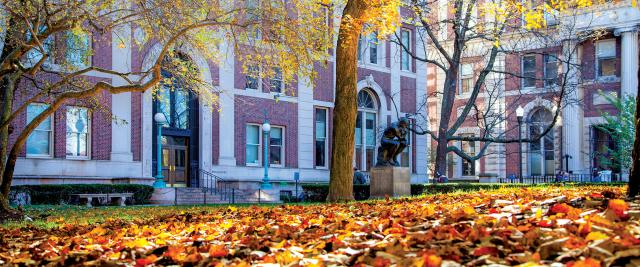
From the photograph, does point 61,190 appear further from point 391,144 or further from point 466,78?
point 466,78

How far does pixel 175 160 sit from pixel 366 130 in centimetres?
1140

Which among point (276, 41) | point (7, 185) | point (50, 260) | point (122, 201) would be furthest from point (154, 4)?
point (122, 201)

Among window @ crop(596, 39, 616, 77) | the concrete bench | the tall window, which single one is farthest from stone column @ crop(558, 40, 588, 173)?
Result: the concrete bench

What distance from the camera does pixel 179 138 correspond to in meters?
31.1

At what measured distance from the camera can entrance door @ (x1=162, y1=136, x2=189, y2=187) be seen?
1206 inches

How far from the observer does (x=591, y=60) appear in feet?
146

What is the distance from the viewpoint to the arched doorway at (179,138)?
30562 mm

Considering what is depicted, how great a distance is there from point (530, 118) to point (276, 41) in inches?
1382

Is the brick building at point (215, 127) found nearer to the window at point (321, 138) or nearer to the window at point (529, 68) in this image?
the window at point (321, 138)

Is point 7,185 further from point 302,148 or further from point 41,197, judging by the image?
point 302,148

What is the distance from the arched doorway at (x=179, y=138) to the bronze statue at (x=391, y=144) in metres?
12.2

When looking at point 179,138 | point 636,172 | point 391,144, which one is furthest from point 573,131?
point 636,172

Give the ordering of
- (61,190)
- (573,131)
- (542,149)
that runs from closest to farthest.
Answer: (61,190) < (573,131) < (542,149)

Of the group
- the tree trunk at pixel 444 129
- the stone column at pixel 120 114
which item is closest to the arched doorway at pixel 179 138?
the stone column at pixel 120 114
